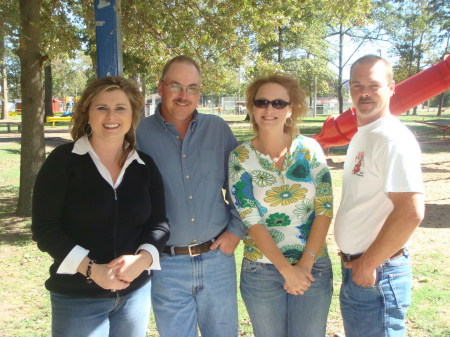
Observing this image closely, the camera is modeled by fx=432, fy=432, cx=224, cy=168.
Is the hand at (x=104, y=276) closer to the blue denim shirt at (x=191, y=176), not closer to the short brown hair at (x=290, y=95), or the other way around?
the blue denim shirt at (x=191, y=176)

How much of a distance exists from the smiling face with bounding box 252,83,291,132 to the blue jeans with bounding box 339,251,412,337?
3.21 ft

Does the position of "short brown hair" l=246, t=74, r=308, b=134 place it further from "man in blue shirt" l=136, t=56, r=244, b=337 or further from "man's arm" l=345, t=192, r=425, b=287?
"man's arm" l=345, t=192, r=425, b=287

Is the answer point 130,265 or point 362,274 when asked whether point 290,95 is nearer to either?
point 362,274

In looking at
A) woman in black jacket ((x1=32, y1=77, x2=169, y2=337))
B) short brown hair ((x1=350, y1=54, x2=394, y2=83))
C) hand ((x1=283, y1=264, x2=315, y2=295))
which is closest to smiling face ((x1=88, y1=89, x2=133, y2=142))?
woman in black jacket ((x1=32, y1=77, x2=169, y2=337))

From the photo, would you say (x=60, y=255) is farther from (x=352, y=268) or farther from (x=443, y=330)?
(x=443, y=330)

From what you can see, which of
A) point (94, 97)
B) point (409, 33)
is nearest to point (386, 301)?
point (94, 97)

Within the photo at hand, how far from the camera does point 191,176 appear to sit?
8.70ft

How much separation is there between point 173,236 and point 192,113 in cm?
78

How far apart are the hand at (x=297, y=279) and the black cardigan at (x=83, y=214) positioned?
2.43ft

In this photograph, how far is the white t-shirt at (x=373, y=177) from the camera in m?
2.03

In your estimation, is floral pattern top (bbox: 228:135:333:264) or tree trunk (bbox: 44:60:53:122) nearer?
floral pattern top (bbox: 228:135:333:264)

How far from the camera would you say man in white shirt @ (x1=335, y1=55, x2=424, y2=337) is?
2023mm

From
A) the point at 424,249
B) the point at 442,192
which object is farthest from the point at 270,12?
the point at 442,192

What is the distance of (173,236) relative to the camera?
262 centimetres
